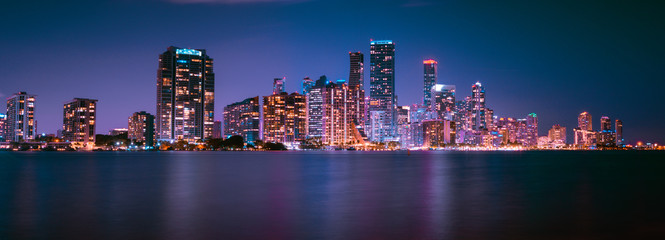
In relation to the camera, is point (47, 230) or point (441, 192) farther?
point (441, 192)

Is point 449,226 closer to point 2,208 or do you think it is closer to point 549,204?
point 549,204

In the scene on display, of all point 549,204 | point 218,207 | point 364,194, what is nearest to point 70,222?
point 218,207

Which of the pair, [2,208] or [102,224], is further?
[2,208]

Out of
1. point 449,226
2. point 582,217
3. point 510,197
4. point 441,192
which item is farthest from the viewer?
point 441,192

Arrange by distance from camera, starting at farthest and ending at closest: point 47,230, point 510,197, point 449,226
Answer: point 510,197
point 449,226
point 47,230

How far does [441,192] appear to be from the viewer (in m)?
35.1

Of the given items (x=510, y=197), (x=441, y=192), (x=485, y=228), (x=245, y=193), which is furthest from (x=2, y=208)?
(x=510, y=197)

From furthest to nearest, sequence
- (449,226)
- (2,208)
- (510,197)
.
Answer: (510,197)
(2,208)
(449,226)

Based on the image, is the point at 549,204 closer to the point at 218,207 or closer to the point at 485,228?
the point at 485,228

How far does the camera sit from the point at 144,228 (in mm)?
18656

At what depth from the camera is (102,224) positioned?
64.1 feet

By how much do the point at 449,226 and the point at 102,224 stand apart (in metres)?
13.4

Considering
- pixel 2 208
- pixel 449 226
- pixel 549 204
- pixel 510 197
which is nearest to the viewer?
pixel 449 226

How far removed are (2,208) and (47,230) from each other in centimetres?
886
